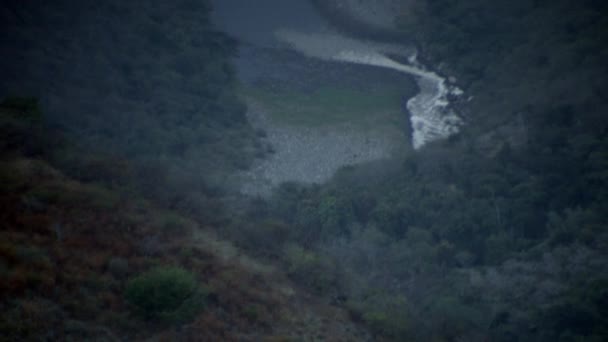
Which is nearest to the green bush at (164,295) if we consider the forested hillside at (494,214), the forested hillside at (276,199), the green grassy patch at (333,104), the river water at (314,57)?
the forested hillside at (276,199)

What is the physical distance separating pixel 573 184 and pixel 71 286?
28576 millimetres

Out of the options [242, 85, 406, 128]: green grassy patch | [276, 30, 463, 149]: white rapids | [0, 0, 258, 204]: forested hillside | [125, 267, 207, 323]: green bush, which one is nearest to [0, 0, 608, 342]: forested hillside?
[125, 267, 207, 323]: green bush

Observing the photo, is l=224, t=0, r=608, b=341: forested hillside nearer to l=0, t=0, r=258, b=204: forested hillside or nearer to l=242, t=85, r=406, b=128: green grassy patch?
l=242, t=85, r=406, b=128: green grassy patch

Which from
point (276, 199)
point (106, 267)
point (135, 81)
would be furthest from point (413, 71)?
point (106, 267)

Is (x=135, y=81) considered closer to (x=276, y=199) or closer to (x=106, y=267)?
(x=276, y=199)

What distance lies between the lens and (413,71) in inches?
1799

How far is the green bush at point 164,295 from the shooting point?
31.3ft

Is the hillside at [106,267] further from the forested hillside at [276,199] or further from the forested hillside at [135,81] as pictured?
the forested hillside at [135,81]

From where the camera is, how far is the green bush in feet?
31.3

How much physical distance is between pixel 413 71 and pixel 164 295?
41.5 metres

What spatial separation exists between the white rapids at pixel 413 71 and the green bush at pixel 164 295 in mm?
29227

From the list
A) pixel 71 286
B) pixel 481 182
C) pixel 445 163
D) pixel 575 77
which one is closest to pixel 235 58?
pixel 445 163

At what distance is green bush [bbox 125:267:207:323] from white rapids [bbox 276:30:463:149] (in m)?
29.2

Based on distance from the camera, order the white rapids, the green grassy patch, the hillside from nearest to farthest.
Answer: the hillside → the white rapids → the green grassy patch
